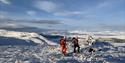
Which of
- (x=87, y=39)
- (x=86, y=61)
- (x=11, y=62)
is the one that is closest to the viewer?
(x=11, y=62)

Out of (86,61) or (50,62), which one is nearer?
(50,62)

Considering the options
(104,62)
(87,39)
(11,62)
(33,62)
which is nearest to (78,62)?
(104,62)

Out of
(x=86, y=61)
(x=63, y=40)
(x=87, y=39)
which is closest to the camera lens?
(x=86, y=61)

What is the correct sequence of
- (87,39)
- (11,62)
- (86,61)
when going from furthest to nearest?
(87,39), (86,61), (11,62)

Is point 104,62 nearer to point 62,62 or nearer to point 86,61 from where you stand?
point 86,61

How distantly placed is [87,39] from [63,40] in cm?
1175

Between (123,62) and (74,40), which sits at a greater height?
(74,40)

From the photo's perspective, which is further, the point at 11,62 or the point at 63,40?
the point at 63,40

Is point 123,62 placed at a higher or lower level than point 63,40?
lower

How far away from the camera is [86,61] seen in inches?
1240

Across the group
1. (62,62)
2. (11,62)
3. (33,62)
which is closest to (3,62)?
(11,62)

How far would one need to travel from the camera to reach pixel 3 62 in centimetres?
2931

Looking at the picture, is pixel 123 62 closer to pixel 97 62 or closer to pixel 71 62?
pixel 97 62

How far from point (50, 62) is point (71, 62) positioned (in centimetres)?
230
